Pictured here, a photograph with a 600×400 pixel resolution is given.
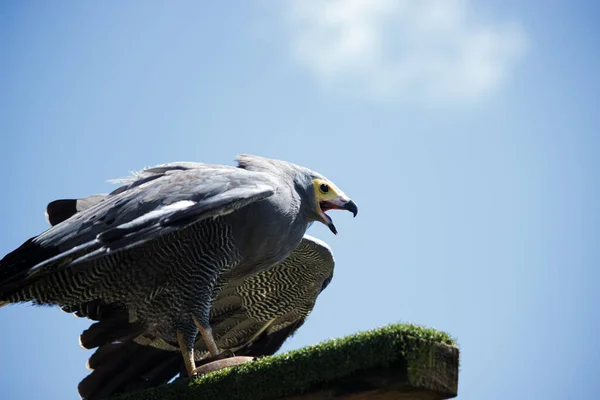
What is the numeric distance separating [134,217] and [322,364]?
7.98 ft

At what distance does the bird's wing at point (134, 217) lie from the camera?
24.1 feet

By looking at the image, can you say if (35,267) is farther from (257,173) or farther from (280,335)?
(280,335)

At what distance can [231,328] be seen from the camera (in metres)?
10.0

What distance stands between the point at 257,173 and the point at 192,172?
655 millimetres

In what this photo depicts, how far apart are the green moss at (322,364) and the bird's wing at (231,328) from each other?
7.53 ft

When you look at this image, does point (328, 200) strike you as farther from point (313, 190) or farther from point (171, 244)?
point (171, 244)

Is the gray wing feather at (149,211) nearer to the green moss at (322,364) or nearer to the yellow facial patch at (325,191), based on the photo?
the yellow facial patch at (325,191)

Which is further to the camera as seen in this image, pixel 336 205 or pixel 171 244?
pixel 336 205

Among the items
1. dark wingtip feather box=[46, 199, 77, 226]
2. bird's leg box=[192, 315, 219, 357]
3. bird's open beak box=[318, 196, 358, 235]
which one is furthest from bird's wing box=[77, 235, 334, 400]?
bird's leg box=[192, 315, 219, 357]

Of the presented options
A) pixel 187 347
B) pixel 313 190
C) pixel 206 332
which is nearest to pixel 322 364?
pixel 206 332

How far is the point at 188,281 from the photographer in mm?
8156

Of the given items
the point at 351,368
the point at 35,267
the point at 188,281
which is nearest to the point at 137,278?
the point at 188,281

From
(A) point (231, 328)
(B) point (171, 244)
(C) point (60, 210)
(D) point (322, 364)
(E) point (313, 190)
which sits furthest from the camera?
(A) point (231, 328)

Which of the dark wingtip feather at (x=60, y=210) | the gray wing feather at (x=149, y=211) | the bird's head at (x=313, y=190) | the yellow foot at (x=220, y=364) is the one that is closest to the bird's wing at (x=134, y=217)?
the gray wing feather at (x=149, y=211)
